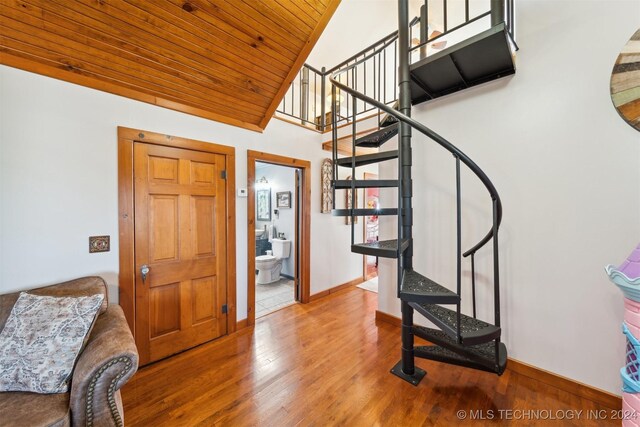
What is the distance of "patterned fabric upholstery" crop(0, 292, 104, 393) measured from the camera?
1.21 m

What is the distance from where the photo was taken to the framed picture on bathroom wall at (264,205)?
5.19 metres

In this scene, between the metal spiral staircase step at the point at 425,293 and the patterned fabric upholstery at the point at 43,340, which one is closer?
the patterned fabric upholstery at the point at 43,340

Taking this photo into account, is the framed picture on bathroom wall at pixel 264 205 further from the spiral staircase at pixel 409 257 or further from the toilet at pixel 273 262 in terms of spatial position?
the spiral staircase at pixel 409 257

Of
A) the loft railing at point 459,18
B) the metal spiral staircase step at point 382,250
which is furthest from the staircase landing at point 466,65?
the metal spiral staircase step at point 382,250

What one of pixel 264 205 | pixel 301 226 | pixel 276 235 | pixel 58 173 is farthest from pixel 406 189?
pixel 264 205

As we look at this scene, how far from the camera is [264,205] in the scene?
209 inches

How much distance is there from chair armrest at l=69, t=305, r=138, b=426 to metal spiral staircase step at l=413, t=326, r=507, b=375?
193 centimetres

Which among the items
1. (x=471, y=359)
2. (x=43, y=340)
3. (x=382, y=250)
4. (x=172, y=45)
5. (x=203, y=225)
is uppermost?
(x=172, y=45)

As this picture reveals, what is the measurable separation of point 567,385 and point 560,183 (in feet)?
4.92

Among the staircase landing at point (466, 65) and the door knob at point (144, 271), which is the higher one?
the staircase landing at point (466, 65)

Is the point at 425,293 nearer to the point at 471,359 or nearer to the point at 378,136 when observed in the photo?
the point at 471,359

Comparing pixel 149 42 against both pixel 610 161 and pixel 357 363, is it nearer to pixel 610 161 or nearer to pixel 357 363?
pixel 357 363

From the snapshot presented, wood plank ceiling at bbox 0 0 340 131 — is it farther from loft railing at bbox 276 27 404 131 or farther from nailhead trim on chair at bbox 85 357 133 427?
nailhead trim on chair at bbox 85 357 133 427

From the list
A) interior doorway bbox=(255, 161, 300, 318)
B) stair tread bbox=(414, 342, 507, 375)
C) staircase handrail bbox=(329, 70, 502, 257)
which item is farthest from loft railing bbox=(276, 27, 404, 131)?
stair tread bbox=(414, 342, 507, 375)
